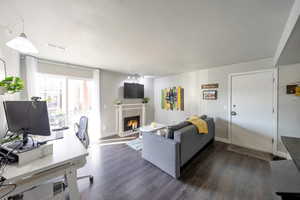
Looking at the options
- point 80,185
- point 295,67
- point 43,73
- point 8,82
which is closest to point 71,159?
point 80,185

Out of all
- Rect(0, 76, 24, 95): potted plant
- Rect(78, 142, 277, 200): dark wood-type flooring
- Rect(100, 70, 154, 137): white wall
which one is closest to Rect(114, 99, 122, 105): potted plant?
Rect(100, 70, 154, 137): white wall

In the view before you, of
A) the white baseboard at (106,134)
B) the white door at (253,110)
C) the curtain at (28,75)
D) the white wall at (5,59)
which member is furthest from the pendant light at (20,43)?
the white door at (253,110)

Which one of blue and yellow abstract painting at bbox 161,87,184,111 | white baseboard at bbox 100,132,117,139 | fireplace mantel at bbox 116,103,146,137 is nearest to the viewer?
white baseboard at bbox 100,132,117,139

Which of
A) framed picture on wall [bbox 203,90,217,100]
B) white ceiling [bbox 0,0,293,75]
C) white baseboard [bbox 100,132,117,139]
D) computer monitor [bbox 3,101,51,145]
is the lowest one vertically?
white baseboard [bbox 100,132,117,139]

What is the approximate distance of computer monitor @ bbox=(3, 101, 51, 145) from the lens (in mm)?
1290

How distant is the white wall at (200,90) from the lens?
11.2 feet

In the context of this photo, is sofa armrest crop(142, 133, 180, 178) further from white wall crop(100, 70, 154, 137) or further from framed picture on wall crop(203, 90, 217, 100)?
framed picture on wall crop(203, 90, 217, 100)

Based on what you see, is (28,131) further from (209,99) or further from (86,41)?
(209,99)

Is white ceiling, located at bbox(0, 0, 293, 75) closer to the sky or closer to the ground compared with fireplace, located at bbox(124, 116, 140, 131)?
closer to the sky

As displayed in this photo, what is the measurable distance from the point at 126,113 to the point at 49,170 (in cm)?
360

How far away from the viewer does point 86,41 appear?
212cm

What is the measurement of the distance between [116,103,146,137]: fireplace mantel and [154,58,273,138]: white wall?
3.33ft

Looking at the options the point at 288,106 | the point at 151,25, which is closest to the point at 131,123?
the point at 151,25

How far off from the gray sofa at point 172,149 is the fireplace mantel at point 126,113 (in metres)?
1.92
